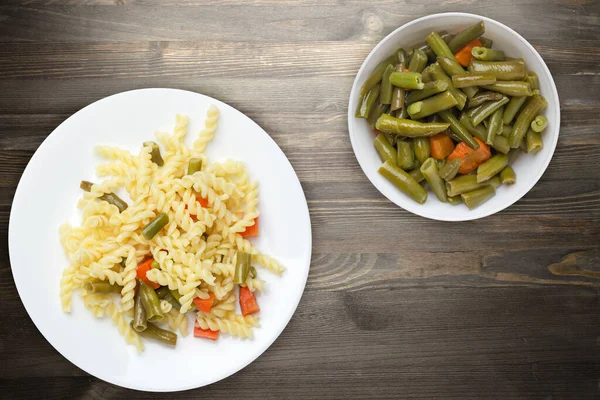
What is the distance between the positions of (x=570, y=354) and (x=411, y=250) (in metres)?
0.81

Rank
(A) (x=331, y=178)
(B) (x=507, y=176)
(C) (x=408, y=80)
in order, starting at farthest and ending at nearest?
(A) (x=331, y=178), (B) (x=507, y=176), (C) (x=408, y=80)

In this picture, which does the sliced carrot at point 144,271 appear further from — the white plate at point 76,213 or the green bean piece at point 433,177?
the green bean piece at point 433,177

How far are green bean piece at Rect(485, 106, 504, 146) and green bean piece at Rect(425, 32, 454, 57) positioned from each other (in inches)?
10.4

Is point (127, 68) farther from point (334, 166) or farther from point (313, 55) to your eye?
point (334, 166)

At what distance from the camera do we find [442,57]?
6.61 ft

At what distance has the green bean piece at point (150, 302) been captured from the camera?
2.02 metres

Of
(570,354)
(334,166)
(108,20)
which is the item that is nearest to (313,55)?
(334,166)

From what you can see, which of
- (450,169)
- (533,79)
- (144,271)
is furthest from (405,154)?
(144,271)

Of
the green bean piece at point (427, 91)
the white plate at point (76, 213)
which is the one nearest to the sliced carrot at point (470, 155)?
the green bean piece at point (427, 91)

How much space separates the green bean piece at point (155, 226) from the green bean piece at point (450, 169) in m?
1.01

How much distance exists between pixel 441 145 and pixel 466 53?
34 cm

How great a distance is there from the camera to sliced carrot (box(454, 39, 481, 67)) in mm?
2066

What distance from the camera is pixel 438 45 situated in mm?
2035

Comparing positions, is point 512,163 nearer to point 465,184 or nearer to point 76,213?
point 465,184
